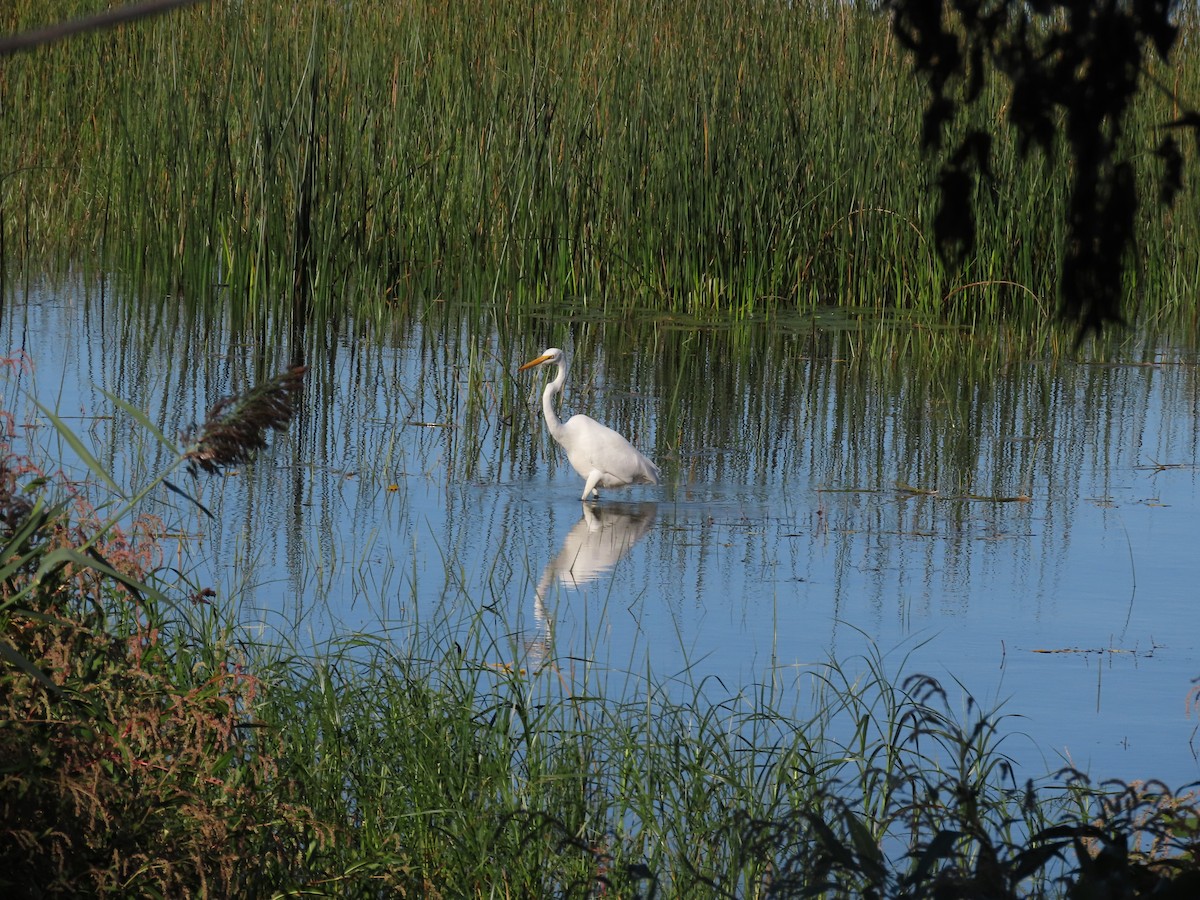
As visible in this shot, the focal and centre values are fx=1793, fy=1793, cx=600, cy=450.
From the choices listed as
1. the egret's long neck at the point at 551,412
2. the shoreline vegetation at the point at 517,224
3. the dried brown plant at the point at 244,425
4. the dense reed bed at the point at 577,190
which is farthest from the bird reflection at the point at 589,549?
the dense reed bed at the point at 577,190

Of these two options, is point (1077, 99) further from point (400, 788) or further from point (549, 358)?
point (549, 358)

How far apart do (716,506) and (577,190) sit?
4.16 metres

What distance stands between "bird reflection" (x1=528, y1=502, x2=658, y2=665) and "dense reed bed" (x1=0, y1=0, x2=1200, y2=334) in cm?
312

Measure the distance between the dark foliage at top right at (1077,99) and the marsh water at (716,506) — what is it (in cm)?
129

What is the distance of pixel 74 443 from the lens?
2.30 metres

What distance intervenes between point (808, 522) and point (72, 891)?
11.3 ft

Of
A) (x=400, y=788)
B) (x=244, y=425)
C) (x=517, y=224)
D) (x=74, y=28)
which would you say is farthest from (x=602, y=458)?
(x=74, y=28)

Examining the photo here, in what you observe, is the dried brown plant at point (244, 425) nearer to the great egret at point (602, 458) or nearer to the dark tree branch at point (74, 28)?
the dark tree branch at point (74, 28)

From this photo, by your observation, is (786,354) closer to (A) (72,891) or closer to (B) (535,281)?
(B) (535,281)

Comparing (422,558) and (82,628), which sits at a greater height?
(82,628)

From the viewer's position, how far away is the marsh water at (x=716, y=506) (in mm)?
4070

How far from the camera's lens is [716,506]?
576 cm

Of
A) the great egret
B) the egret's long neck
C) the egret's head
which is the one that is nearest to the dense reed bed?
the egret's head

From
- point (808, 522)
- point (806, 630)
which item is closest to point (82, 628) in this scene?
point (806, 630)
